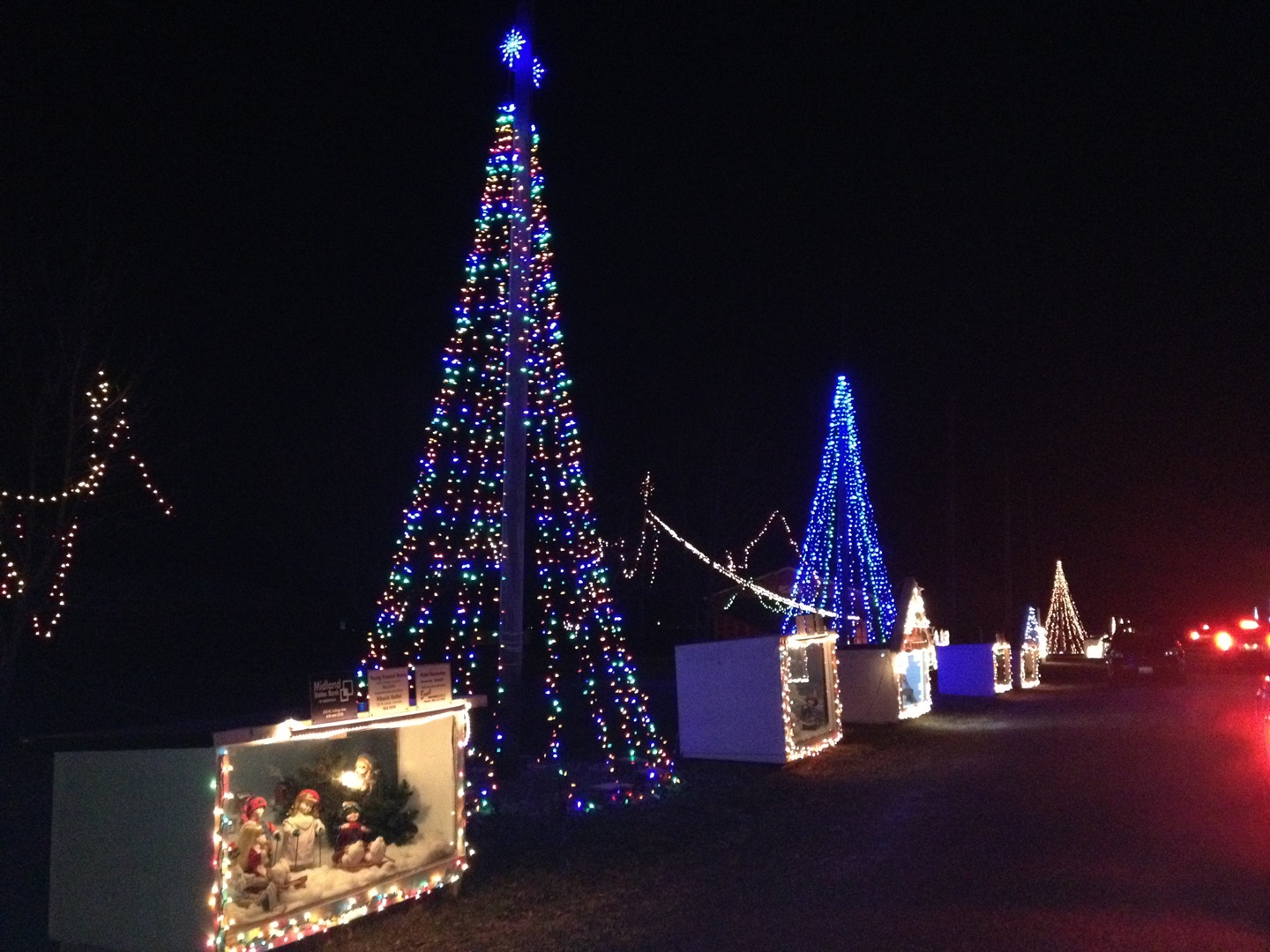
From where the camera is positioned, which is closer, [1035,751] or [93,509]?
[93,509]

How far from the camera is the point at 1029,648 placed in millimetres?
41938

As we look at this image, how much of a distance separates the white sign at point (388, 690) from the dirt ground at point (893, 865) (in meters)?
1.46

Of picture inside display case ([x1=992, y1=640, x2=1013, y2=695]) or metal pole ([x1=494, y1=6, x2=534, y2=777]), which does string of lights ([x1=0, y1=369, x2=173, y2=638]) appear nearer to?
metal pole ([x1=494, y1=6, x2=534, y2=777])

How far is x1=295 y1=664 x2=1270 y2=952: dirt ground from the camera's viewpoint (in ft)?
25.2

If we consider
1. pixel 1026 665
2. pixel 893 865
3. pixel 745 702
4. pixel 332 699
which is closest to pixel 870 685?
pixel 745 702

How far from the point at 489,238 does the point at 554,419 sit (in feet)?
7.76

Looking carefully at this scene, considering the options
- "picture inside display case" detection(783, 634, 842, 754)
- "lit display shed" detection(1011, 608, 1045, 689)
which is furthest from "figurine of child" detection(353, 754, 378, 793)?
"lit display shed" detection(1011, 608, 1045, 689)

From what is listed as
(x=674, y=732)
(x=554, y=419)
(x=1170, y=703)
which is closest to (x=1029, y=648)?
(x=1170, y=703)

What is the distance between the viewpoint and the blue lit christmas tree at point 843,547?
27.8 m

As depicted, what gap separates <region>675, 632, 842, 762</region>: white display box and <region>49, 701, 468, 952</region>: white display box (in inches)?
366

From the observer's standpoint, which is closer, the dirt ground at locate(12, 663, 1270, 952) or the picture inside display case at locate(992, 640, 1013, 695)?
the dirt ground at locate(12, 663, 1270, 952)

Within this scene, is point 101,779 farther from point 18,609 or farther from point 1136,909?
point 18,609

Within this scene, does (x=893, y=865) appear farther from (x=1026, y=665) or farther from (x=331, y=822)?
(x=1026, y=665)

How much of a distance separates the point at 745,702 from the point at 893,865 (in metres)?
8.06
